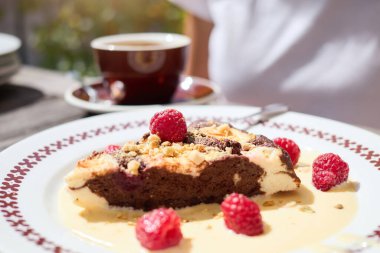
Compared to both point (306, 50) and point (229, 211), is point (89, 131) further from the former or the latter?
Result: point (306, 50)

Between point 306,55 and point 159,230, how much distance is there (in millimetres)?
1563

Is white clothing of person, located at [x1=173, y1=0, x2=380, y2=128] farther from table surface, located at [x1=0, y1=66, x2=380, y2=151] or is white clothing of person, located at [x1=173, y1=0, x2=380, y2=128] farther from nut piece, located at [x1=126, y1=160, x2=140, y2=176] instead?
nut piece, located at [x1=126, y1=160, x2=140, y2=176]

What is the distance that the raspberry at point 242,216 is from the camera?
1177 mm

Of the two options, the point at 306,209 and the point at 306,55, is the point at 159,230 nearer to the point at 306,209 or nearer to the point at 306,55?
the point at 306,209

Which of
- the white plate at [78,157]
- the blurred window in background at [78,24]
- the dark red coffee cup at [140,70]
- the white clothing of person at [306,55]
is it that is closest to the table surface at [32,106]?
the dark red coffee cup at [140,70]

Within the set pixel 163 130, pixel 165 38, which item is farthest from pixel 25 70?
pixel 163 130

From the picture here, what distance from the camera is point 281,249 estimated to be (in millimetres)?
1104

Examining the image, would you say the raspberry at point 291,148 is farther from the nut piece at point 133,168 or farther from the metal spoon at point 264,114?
the nut piece at point 133,168

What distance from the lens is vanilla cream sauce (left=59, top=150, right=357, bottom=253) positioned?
1.14 m

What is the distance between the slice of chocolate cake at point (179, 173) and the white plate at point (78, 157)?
13 cm

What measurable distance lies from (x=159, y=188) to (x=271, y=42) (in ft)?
4.35

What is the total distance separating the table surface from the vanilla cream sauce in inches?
24.6

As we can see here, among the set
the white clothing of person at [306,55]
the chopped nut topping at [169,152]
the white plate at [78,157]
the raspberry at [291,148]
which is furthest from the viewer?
the white clothing of person at [306,55]

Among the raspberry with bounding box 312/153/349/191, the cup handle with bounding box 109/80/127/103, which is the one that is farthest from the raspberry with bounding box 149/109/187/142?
the cup handle with bounding box 109/80/127/103
